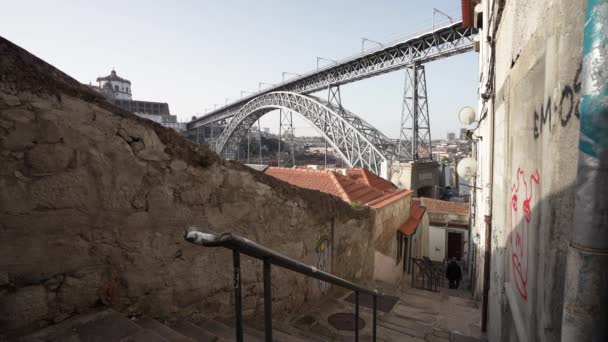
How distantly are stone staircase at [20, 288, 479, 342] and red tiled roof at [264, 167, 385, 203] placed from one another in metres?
2.77

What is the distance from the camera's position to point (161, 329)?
6.56ft

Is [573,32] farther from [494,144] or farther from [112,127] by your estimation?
[494,144]

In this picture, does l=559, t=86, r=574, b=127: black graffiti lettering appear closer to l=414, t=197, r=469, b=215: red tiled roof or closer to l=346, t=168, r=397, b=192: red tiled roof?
l=346, t=168, r=397, b=192: red tiled roof

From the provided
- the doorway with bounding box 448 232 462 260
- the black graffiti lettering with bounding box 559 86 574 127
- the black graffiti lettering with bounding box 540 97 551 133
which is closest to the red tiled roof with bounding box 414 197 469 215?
the doorway with bounding box 448 232 462 260

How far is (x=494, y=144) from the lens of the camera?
4484 mm

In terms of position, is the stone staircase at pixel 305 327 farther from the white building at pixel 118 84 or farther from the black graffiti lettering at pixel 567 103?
the white building at pixel 118 84

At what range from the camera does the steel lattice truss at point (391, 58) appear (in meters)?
17.3

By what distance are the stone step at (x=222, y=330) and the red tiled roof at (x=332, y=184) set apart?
5.27m

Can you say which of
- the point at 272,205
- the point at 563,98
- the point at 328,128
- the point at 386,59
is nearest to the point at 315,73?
the point at 328,128

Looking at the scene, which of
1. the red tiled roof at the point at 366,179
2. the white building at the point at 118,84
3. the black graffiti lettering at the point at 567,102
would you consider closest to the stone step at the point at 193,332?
the black graffiti lettering at the point at 567,102

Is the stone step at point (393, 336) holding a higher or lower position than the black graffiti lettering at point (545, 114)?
lower

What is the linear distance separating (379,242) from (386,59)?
18.4m

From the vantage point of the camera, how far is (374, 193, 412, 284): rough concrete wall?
21.7 ft

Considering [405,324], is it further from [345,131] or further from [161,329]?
[345,131]
